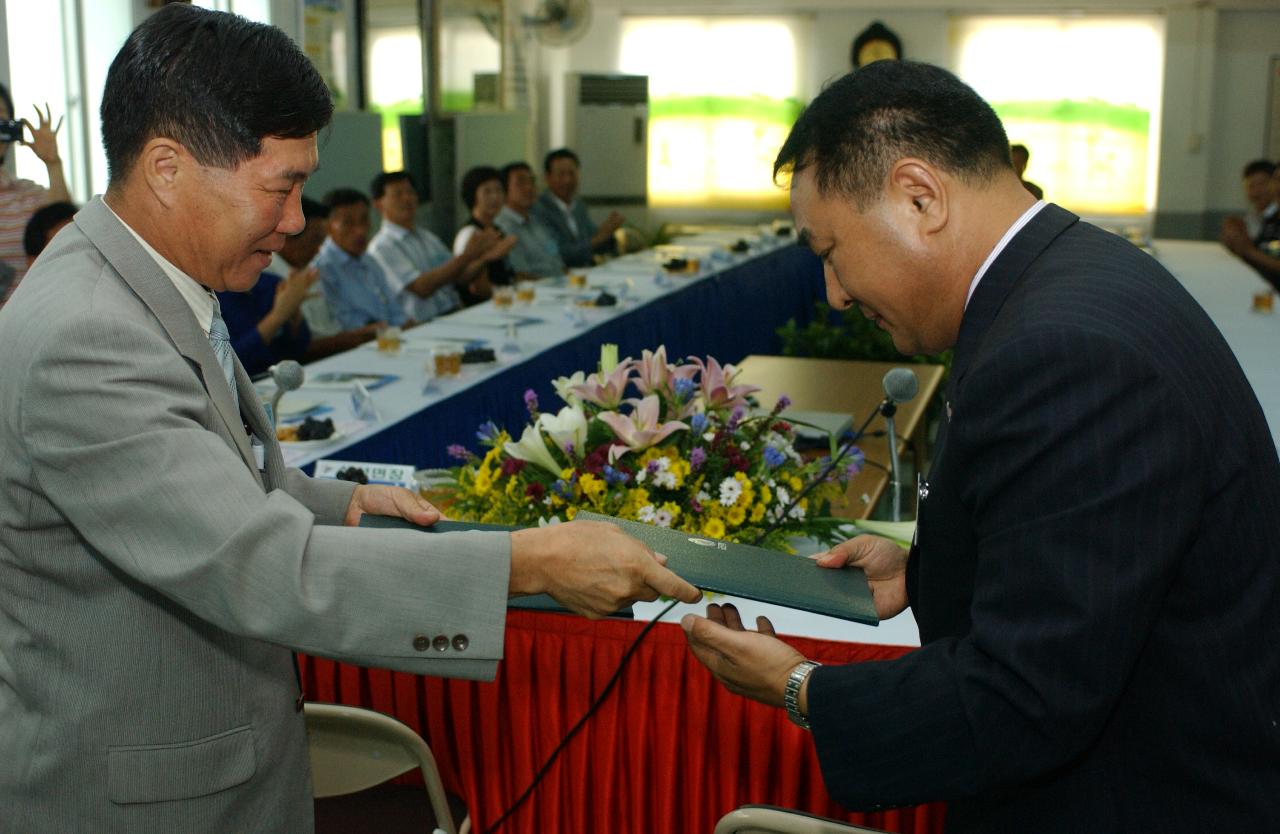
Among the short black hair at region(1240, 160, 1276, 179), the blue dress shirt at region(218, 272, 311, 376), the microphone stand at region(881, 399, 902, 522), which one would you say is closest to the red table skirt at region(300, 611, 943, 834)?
the microphone stand at region(881, 399, 902, 522)

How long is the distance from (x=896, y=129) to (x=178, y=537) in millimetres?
699

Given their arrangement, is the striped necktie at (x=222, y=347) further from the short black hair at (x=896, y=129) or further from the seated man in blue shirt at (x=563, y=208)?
the seated man in blue shirt at (x=563, y=208)

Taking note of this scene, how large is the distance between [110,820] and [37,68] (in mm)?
5630

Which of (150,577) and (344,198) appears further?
(344,198)

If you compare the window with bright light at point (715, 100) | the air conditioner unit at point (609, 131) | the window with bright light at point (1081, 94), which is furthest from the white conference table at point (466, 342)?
the window with bright light at point (1081, 94)

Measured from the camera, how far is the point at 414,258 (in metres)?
6.75

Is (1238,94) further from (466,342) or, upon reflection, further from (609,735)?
(609,735)

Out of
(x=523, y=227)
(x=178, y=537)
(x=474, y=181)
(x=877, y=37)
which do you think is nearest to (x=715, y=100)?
(x=877, y=37)

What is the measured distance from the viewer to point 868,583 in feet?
4.80

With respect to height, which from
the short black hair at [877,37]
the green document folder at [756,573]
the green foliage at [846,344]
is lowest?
the green foliage at [846,344]

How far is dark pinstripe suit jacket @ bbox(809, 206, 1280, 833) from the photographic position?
3.08 feet

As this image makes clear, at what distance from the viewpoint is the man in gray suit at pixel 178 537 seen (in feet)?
3.43

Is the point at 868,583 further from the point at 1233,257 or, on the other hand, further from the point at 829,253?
the point at 1233,257

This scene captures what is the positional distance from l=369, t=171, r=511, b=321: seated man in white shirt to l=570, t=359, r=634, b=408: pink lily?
4.08 m
